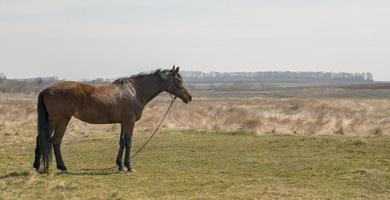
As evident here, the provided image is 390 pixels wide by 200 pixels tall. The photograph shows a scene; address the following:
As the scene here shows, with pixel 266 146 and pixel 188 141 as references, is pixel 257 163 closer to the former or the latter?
pixel 266 146

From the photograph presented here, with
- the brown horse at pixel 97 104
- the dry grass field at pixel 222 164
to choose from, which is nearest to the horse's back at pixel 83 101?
the brown horse at pixel 97 104

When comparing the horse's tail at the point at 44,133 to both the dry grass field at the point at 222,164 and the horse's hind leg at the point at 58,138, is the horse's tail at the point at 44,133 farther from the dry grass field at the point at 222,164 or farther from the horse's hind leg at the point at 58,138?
the dry grass field at the point at 222,164

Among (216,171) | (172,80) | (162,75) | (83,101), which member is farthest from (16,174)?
(216,171)

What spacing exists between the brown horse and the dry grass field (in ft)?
2.23

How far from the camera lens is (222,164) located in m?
14.4

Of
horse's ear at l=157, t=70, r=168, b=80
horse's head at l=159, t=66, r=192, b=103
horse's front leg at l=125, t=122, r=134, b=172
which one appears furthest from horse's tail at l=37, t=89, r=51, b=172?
horse's head at l=159, t=66, r=192, b=103

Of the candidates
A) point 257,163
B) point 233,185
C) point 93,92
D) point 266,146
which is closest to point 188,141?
point 266,146

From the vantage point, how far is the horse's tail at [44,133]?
12516mm

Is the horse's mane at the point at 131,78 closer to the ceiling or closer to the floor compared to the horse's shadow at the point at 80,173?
closer to the ceiling

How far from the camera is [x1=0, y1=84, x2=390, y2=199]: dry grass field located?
10.4m

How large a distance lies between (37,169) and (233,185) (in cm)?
463

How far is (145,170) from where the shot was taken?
13406 millimetres

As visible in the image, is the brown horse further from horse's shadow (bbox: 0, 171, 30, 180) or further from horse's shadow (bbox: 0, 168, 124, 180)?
horse's shadow (bbox: 0, 171, 30, 180)

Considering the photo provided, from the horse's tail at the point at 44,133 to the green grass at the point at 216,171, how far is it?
405 mm
